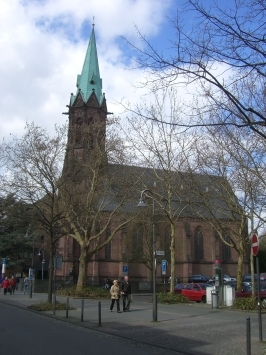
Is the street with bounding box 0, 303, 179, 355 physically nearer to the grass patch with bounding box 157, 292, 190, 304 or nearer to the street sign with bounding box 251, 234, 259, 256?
the street sign with bounding box 251, 234, 259, 256

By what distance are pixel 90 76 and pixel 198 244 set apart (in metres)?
30.6

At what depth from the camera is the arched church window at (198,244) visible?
63500mm

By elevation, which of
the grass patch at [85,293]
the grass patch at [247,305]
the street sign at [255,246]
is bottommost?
the grass patch at [85,293]

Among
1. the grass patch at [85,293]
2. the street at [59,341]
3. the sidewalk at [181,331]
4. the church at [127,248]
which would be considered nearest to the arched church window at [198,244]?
the church at [127,248]

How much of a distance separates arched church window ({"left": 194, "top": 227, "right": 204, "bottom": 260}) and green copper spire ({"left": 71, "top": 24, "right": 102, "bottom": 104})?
2506 cm

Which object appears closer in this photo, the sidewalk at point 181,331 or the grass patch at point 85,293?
the sidewalk at point 181,331

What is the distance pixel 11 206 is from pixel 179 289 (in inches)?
704

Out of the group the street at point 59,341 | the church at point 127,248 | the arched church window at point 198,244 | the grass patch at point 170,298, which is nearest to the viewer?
the street at point 59,341

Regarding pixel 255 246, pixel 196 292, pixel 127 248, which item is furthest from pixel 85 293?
pixel 127 248

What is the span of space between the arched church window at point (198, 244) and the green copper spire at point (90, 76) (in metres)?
25.1

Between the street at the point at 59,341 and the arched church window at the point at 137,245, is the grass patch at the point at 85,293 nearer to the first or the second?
the street at the point at 59,341

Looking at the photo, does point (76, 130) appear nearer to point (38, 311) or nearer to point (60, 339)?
point (38, 311)

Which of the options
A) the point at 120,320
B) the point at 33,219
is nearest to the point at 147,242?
the point at 33,219

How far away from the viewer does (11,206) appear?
2289 centimetres
